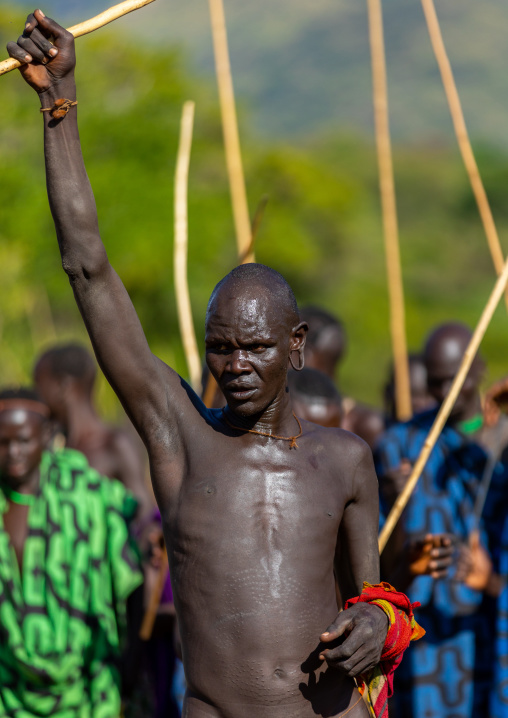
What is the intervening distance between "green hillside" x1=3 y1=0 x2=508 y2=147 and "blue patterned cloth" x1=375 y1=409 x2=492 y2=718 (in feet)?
403

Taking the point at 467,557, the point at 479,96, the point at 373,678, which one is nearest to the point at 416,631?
the point at 373,678

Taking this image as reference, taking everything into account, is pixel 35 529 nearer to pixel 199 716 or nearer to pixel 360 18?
pixel 199 716

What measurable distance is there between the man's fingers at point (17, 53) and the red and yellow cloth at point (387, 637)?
1.46m

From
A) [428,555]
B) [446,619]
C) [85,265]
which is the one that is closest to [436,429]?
[428,555]

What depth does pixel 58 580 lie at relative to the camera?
4586 mm

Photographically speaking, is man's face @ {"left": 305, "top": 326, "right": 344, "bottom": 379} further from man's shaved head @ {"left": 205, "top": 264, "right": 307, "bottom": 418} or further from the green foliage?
the green foliage

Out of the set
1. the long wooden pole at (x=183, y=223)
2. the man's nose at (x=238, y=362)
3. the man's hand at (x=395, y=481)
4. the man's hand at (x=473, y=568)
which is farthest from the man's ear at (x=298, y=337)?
the man's hand at (x=473, y=568)

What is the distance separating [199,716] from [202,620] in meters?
0.23

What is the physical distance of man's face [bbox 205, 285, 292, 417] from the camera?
8.23 feet

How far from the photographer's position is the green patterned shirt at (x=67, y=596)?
176 inches

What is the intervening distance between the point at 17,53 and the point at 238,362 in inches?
33.9

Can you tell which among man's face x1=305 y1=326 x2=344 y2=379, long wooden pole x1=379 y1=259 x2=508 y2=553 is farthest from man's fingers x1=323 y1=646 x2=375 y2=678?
man's face x1=305 y1=326 x2=344 y2=379

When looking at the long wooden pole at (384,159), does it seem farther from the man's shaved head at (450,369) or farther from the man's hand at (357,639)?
the man's hand at (357,639)

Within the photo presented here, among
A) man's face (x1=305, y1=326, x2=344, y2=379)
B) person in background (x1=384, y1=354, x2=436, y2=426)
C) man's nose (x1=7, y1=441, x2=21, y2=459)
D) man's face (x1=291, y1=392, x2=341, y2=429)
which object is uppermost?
Answer: man's face (x1=305, y1=326, x2=344, y2=379)
